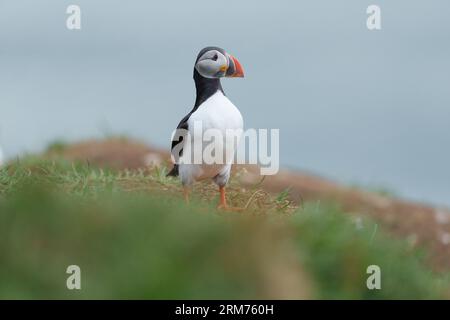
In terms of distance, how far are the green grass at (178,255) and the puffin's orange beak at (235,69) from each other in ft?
7.24

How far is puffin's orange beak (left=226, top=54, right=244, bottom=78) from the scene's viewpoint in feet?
28.4

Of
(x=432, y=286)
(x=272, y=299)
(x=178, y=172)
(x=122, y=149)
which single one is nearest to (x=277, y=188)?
(x=122, y=149)

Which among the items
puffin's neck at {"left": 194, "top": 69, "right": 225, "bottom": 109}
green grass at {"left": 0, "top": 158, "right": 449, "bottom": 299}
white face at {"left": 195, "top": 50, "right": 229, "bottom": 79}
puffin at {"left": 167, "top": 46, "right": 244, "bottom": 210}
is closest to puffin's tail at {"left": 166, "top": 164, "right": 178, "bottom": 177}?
puffin at {"left": 167, "top": 46, "right": 244, "bottom": 210}

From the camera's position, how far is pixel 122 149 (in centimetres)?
1981

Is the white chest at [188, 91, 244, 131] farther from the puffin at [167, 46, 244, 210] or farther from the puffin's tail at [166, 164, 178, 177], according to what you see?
the puffin's tail at [166, 164, 178, 177]

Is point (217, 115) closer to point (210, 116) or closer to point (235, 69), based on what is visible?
point (210, 116)

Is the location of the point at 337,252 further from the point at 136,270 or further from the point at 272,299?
the point at 136,270

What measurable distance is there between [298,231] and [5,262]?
208 cm

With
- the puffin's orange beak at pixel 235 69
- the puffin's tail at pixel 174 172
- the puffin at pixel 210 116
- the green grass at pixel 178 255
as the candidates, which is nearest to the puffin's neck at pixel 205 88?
the puffin at pixel 210 116

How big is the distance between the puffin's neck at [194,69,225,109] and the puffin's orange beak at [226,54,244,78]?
15cm

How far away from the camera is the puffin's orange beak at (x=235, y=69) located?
8648mm

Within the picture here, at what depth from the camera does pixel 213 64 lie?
8641 mm

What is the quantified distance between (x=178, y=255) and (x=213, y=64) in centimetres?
351

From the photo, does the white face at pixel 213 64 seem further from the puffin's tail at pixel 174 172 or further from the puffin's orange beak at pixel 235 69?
the puffin's tail at pixel 174 172
